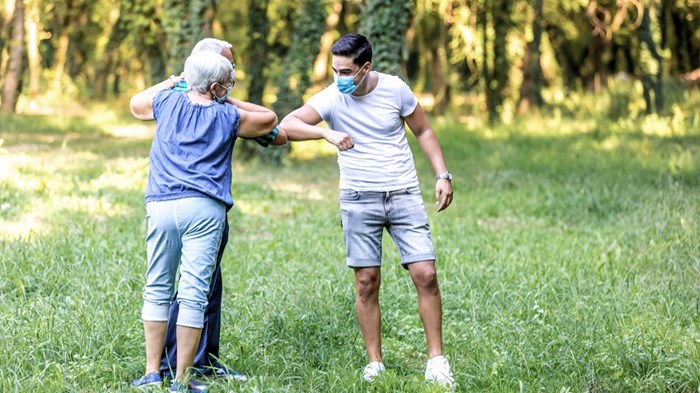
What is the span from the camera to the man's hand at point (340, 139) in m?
5.40

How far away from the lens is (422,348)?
6469 mm

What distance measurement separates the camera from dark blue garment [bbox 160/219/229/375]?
5527mm

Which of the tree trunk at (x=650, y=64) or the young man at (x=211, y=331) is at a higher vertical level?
the tree trunk at (x=650, y=64)

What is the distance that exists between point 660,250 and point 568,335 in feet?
9.89

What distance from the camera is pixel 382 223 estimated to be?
579 centimetres

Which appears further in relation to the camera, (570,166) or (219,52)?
(570,166)

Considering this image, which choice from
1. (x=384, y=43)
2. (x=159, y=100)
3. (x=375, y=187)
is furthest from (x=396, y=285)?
(x=384, y=43)

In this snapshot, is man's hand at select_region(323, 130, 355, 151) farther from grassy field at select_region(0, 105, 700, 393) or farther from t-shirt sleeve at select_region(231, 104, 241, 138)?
grassy field at select_region(0, 105, 700, 393)

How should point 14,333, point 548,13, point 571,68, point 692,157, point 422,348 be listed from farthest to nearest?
point 571,68 → point 548,13 → point 692,157 → point 422,348 → point 14,333

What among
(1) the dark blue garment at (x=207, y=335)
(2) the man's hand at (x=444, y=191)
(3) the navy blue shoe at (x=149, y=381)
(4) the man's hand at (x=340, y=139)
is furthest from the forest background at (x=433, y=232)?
(4) the man's hand at (x=340, y=139)

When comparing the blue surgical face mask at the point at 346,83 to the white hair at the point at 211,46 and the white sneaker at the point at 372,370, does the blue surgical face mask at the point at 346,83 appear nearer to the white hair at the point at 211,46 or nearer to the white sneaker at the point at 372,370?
the white hair at the point at 211,46

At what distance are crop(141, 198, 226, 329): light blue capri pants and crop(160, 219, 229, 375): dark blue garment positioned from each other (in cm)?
22

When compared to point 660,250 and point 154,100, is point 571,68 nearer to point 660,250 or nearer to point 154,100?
point 660,250

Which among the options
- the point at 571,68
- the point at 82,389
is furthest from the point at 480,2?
the point at 571,68
